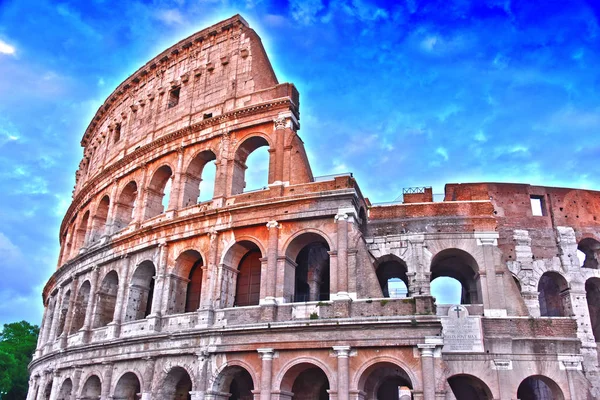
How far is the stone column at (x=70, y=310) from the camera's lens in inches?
847

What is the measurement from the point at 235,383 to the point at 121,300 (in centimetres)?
549

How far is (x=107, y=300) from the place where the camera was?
821 inches

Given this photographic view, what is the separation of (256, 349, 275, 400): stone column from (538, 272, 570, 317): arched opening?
11414 mm

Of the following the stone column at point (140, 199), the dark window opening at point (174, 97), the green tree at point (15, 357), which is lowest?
the green tree at point (15, 357)

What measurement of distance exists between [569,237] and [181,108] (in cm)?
1645

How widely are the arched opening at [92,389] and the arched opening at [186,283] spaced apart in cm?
451

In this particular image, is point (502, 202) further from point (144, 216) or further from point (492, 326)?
point (144, 216)

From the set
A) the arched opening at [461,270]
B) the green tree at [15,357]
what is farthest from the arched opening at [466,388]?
the green tree at [15,357]

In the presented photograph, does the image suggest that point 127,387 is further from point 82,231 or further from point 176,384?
point 82,231

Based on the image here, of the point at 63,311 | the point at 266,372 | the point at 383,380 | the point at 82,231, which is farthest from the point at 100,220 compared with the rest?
the point at 383,380

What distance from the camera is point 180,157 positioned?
20.3 metres

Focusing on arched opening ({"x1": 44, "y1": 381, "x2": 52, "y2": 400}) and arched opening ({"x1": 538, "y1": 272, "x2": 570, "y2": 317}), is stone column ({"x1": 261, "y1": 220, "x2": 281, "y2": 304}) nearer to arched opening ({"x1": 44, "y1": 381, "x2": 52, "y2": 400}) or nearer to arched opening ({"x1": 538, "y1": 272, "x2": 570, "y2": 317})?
arched opening ({"x1": 538, "y1": 272, "x2": 570, "y2": 317})

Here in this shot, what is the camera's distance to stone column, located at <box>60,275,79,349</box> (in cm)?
2152

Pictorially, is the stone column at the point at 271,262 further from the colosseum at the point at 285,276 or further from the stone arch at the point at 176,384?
the stone arch at the point at 176,384
